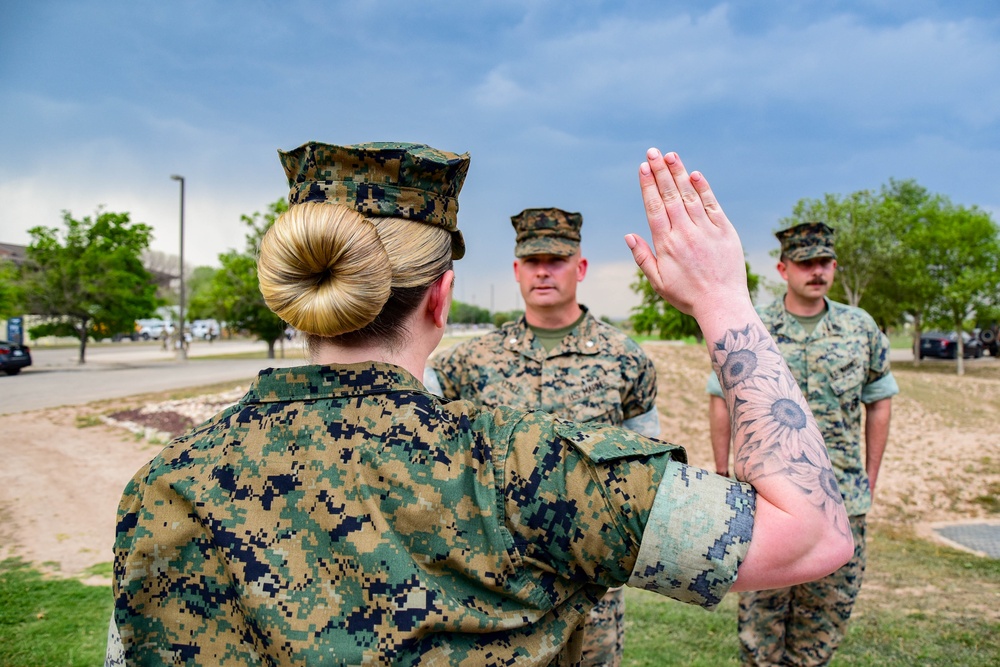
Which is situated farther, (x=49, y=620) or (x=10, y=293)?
(x=10, y=293)

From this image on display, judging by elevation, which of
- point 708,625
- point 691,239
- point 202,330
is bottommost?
point 708,625

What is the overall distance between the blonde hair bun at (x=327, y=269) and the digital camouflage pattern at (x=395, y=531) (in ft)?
0.38

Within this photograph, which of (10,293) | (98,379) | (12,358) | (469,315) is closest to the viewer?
(98,379)

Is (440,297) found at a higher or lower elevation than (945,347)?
higher

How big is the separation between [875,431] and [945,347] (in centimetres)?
3636

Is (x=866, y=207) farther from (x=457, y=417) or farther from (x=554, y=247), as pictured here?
(x=457, y=417)

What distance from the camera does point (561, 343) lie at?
3.66m

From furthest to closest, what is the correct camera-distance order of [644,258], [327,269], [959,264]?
[959,264]
[644,258]
[327,269]

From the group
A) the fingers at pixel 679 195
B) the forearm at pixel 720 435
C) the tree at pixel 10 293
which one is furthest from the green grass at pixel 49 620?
the tree at pixel 10 293

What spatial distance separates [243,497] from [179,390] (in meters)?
15.9

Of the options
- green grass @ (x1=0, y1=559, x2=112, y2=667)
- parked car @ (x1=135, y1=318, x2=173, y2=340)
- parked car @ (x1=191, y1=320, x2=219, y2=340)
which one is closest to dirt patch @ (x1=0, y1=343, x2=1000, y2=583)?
green grass @ (x1=0, y1=559, x2=112, y2=667)

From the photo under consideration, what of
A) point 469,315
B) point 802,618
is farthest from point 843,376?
point 469,315

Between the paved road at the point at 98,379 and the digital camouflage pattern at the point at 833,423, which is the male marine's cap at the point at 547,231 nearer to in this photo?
the digital camouflage pattern at the point at 833,423

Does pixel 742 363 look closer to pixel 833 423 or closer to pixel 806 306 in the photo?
pixel 833 423
